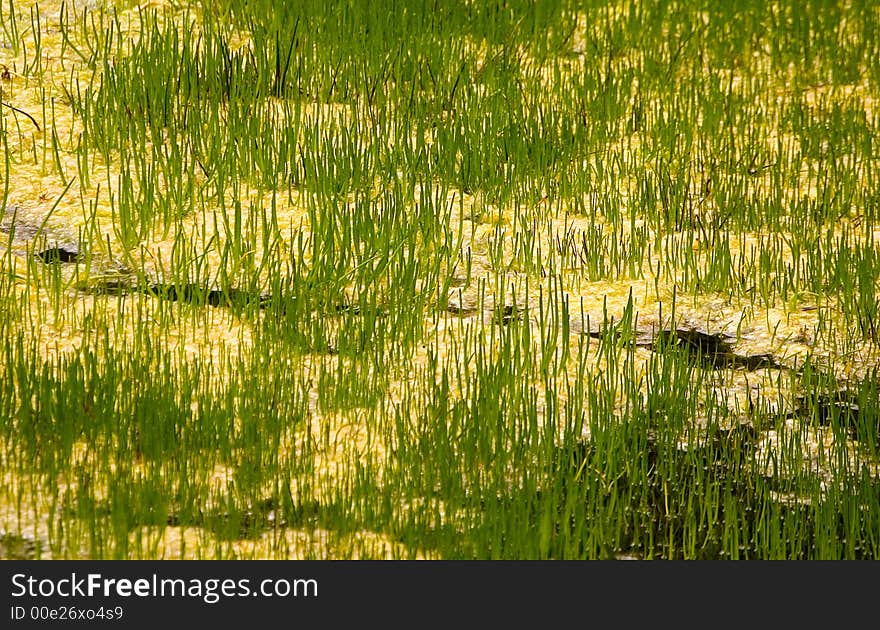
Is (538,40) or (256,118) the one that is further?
(538,40)

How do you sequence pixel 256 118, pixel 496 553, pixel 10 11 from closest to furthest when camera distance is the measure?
pixel 496 553 → pixel 256 118 → pixel 10 11

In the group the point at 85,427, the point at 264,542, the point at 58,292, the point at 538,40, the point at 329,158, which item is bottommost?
the point at 264,542

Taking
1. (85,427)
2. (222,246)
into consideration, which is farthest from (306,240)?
(85,427)

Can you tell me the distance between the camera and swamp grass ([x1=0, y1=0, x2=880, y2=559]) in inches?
137

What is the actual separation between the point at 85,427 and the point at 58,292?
949 mm

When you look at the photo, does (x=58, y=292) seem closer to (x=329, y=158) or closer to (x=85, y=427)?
(x=85, y=427)

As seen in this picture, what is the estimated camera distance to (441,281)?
477cm

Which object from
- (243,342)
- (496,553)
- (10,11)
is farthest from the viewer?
(10,11)

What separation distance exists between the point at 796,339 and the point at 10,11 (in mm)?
4557

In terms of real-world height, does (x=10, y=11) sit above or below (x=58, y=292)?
above

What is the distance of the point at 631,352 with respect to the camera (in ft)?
14.0

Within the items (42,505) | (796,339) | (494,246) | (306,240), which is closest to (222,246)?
(306,240)

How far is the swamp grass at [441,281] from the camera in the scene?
3471 mm

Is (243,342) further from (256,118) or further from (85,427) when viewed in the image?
(256,118)
